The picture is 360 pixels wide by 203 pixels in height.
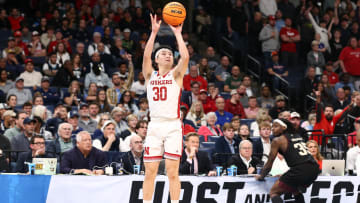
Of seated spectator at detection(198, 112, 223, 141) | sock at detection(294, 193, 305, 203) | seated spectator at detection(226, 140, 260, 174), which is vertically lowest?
sock at detection(294, 193, 305, 203)

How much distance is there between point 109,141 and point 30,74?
15.1ft

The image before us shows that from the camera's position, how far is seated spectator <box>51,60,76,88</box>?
53.3ft

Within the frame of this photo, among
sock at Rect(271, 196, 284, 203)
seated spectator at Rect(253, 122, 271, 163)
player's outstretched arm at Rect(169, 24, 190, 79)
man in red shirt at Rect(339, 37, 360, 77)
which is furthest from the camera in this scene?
man in red shirt at Rect(339, 37, 360, 77)

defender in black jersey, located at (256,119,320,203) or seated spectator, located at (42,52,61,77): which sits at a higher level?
seated spectator, located at (42,52,61,77)

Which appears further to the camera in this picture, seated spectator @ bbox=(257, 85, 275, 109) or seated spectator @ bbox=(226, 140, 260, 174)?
seated spectator @ bbox=(257, 85, 275, 109)

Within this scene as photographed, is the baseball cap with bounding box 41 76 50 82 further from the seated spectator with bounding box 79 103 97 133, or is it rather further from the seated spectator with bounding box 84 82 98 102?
the seated spectator with bounding box 79 103 97 133

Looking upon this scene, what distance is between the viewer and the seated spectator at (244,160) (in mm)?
A: 11000

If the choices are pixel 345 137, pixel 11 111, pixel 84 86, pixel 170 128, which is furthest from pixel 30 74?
pixel 170 128

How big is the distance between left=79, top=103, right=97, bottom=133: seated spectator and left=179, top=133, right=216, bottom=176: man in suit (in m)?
3.83

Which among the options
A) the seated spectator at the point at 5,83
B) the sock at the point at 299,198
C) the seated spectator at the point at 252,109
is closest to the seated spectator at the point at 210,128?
the seated spectator at the point at 252,109

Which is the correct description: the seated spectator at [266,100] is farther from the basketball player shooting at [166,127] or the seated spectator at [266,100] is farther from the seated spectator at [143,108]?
the basketball player shooting at [166,127]

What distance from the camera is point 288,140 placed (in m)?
9.40

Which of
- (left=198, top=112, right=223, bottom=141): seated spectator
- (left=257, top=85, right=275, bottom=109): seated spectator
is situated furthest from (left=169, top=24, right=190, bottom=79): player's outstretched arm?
(left=257, top=85, right=275, bottom=109): seated spectator

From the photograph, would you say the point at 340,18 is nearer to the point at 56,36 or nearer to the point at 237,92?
the point at 237,92
